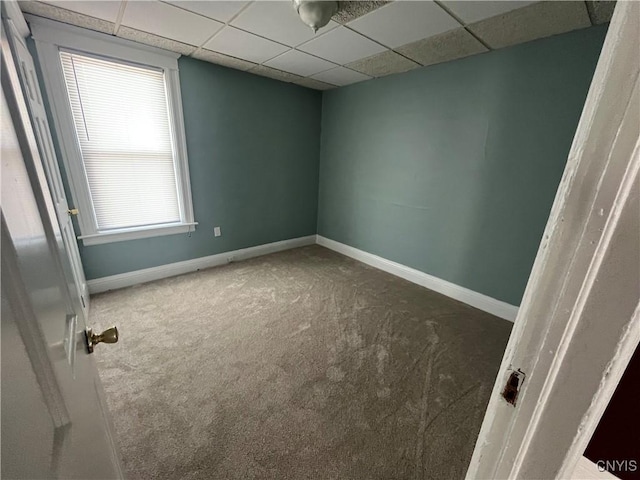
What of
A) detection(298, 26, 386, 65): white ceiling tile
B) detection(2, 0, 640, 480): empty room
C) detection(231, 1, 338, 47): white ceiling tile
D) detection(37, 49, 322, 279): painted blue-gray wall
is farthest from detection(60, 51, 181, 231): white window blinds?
detection(298, 26, 386, 65): white ceiling tile

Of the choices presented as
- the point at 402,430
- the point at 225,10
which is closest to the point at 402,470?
the point at 402,430

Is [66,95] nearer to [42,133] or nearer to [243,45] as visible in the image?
[42,133]

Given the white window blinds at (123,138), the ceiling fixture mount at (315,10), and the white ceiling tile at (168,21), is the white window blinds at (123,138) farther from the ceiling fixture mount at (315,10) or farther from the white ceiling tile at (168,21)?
the ceiling fixture mount at (315,10)

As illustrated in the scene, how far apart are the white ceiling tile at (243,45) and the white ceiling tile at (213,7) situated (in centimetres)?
19

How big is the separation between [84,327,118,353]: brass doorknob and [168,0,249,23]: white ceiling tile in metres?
2.02

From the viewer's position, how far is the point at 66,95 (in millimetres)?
2180

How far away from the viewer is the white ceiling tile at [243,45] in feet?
6.99

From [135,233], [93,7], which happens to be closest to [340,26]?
[93,7]

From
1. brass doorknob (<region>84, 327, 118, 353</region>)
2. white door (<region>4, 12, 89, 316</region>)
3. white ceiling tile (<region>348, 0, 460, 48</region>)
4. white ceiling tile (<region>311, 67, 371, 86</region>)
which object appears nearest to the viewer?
brass doorknob (<region>84, 327, 118, 353</region>)

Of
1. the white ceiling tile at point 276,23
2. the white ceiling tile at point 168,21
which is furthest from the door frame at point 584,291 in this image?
the white ceiling tile at point 168,21

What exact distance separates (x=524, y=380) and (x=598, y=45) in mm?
2599

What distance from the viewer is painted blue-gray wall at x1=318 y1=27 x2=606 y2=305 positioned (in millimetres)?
2049

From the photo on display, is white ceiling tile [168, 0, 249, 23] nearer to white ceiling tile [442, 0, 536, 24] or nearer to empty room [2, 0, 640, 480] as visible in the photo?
empty room [2, 0, 640, 480]

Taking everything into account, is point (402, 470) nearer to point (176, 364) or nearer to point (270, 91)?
point (176, 364)
